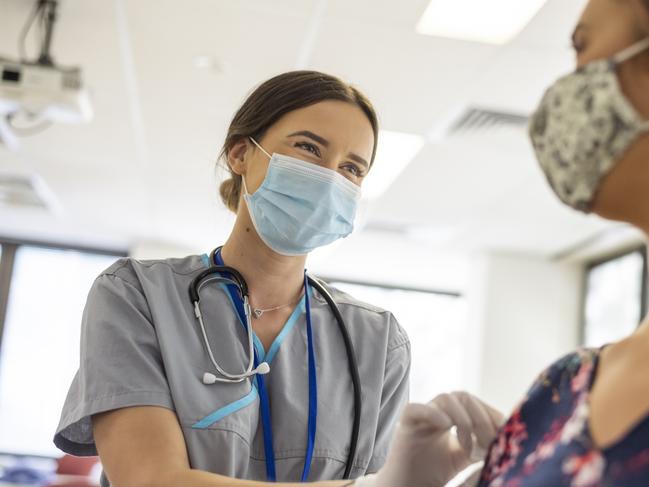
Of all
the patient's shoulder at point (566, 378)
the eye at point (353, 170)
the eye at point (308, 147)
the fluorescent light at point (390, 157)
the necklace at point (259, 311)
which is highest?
the fluorescent light at point (390, 157)

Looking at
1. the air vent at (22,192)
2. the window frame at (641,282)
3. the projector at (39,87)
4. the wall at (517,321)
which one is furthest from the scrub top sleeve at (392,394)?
the wall at (517,321)

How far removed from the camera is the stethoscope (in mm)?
1321

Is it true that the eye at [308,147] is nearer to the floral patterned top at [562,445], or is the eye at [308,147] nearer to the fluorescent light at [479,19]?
the floral patterned top at [562,445]

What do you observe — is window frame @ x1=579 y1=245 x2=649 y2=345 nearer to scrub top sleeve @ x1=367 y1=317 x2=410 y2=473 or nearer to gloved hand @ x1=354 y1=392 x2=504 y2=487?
scrub top sleeve @ x1=367 y1=317 x2=410 y2=473

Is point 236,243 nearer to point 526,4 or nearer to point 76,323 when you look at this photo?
point 526,4

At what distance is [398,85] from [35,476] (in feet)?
12.1

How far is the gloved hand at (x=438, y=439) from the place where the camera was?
3.20 ft

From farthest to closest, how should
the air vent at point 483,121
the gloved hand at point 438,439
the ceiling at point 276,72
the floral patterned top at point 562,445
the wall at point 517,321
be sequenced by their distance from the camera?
the wall at point 517,321, the air vent at point 483,121, the ceiling at point 276,72, the gloved hand at point 438,439, the floral patterned top at point 562,445

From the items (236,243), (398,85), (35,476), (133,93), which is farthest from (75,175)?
(236,243)

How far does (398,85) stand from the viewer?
370 cm

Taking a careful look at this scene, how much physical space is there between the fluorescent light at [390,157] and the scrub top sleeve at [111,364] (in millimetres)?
3017

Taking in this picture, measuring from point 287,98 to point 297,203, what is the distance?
0.20 meters

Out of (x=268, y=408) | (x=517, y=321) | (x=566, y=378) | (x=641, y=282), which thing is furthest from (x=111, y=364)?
(x=517, y=321)

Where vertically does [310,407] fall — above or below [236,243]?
below
